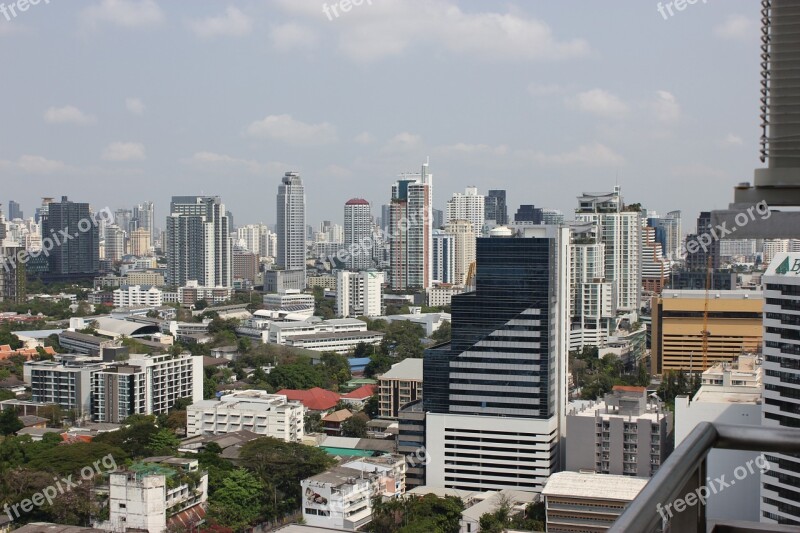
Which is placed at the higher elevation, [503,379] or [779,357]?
[779,357]

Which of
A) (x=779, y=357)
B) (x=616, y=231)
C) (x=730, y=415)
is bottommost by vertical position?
(x=730, y=415)

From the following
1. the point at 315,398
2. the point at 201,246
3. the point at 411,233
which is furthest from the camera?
the point at 201,246

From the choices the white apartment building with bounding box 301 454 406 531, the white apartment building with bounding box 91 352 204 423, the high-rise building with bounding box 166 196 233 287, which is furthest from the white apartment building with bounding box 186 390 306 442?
the high-rise building with bounding box 166 196 233 287

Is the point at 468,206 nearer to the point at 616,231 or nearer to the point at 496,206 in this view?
the point at 496,206

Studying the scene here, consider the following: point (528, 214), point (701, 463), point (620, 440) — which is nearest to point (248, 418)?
point (620, 440)

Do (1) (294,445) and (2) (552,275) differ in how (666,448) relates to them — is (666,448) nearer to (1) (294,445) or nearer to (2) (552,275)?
(2) (552,275)

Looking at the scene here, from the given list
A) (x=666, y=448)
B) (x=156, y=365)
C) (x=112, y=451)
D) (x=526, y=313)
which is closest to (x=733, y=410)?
(x=666, y=448)

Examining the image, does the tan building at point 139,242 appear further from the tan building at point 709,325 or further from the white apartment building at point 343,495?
the white apartment building at point 343,495
